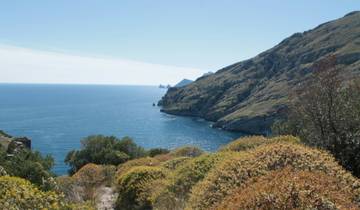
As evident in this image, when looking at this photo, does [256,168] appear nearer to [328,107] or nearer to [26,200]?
[26,200]

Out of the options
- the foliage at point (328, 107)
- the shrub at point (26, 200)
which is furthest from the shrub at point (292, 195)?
the foliage at point (328, 107)

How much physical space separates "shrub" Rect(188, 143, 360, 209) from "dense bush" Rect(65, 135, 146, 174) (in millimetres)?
55834

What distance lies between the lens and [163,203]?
23.0 meters

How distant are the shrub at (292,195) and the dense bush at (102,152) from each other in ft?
197

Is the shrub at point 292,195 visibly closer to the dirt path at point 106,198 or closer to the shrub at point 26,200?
the shrub at point 26,200

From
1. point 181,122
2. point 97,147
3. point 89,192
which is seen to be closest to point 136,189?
point 89,192

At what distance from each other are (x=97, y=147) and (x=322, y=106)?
49454 mm

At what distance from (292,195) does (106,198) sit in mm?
27215

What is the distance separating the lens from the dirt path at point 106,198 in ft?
106

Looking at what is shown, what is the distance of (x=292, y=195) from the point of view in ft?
35.3

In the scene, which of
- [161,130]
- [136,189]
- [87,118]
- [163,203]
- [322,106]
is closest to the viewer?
[163,203]

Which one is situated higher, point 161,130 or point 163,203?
point 163,203

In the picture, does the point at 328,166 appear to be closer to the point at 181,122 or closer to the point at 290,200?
the point at 290,200

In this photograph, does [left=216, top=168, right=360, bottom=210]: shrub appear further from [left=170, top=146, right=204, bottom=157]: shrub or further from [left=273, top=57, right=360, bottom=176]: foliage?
[left=170, top=146, right=204, bottom=157]: shrub
